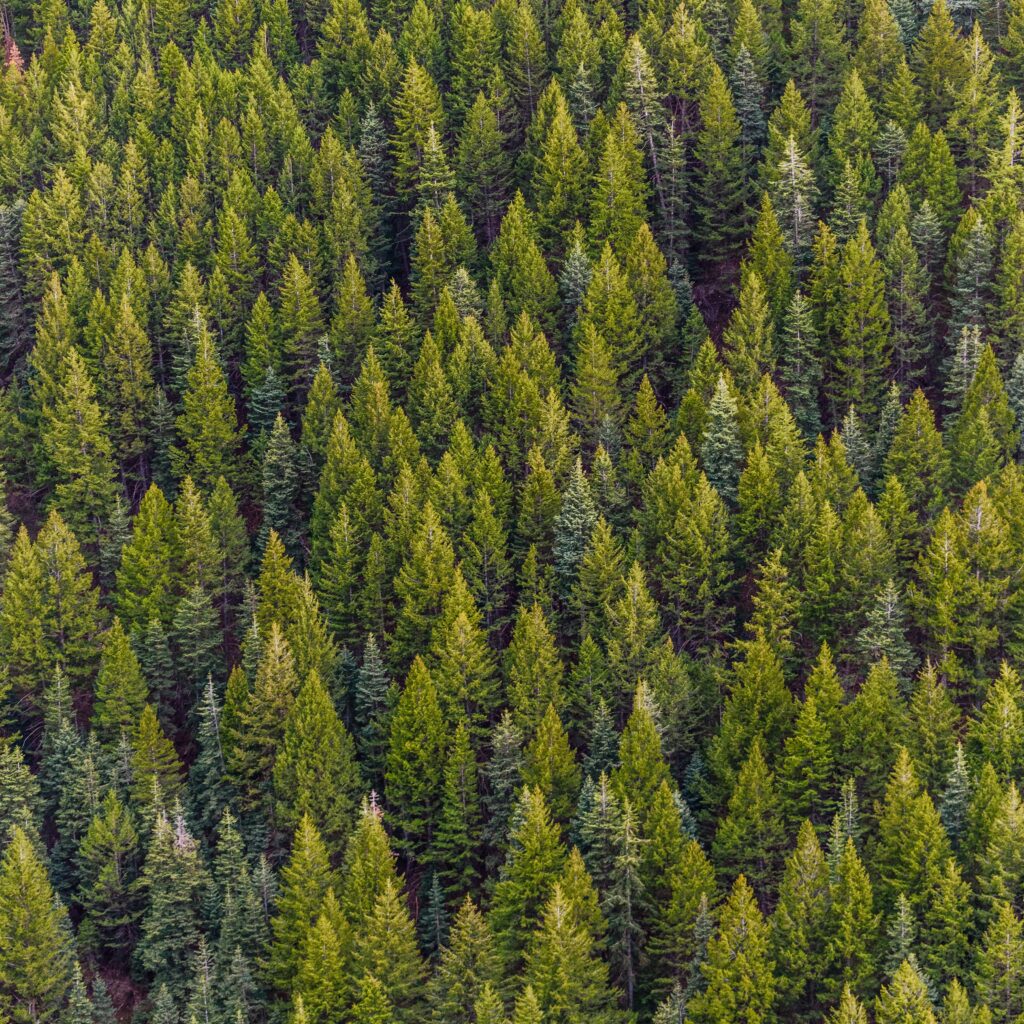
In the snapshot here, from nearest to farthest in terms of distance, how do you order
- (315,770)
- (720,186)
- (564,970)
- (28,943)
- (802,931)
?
(802,931), (564,970), (28,943), (315,770), (720,186)

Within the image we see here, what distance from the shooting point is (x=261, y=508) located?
110 m

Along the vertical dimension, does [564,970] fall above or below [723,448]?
below

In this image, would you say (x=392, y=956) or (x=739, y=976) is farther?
(x=392, y=956)

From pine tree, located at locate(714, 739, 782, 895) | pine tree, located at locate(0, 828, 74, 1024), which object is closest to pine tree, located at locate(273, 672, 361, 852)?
pine tree, located at locate(0, 828, 74, 1024)

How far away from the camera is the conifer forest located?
8069cm

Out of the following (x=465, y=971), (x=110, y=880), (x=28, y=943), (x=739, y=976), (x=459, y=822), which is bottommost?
(x=465, y=971)

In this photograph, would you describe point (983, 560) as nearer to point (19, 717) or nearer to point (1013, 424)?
point (1013, 424)

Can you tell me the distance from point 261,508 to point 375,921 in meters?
37.3

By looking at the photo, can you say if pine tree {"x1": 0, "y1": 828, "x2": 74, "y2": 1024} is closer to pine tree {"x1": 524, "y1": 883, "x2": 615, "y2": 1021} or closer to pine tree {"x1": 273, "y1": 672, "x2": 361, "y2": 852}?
pine tree {"x1": 273, "y1": 672, "x2": 361, "y2": 852}

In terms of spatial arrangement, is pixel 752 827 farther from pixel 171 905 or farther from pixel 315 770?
pixel 171 905

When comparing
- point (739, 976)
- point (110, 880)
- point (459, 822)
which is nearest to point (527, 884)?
point (459, 822)

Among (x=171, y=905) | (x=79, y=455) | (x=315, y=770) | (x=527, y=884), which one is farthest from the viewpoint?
(x=79, y=455)

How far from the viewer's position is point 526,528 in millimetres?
98625

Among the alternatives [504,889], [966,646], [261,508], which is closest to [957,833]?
[966,646]
